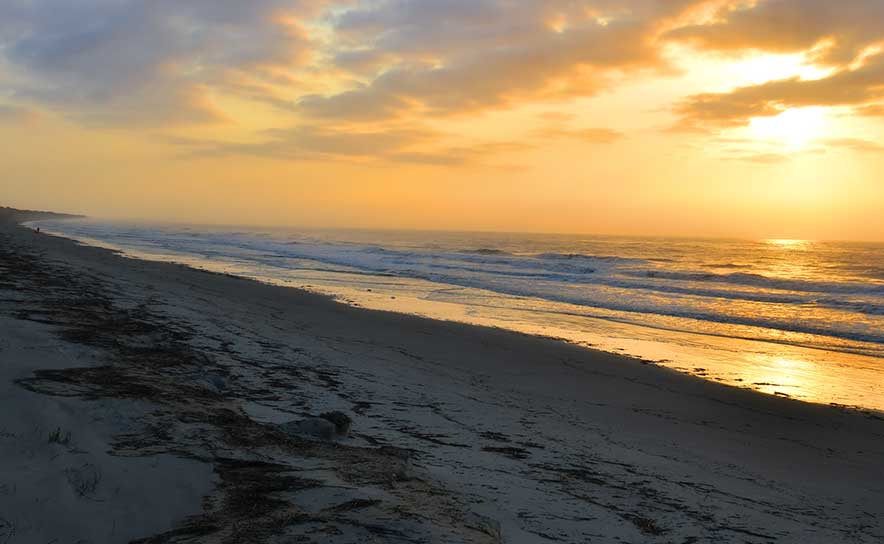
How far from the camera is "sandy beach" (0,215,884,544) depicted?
11.6 feet

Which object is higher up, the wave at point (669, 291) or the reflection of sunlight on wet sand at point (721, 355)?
the wave at point (669, 291)

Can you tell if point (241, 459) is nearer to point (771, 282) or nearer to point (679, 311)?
point (679, 311)

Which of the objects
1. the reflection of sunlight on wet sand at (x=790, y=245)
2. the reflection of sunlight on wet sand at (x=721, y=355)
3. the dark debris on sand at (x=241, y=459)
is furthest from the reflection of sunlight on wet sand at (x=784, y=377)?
the reflection of sunlight on wet sand at (x=790, y=245)

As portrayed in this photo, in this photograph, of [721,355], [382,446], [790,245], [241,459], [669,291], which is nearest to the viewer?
[241,459]

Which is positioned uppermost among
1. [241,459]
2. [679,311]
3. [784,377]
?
[241,459]

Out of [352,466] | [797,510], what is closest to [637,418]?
[797,510]

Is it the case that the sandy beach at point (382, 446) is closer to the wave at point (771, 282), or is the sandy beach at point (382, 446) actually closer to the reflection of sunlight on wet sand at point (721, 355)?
the reflection of sunlight on wet sand at point (721, 355)

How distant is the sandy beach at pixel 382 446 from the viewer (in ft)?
11.6

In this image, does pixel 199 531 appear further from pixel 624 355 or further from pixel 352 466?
pixel 624 355

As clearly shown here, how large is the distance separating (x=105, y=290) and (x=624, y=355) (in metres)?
12.6

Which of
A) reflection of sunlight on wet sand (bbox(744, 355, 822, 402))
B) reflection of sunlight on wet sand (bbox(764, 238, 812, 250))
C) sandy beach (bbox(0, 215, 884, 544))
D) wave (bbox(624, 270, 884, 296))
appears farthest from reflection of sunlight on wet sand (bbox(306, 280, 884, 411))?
reflection of sunlight on wet sand (bbox(764, 238, 812, 250))

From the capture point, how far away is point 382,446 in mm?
5598

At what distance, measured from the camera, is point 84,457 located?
155 inches

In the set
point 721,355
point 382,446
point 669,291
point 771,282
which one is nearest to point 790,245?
point 771,282
